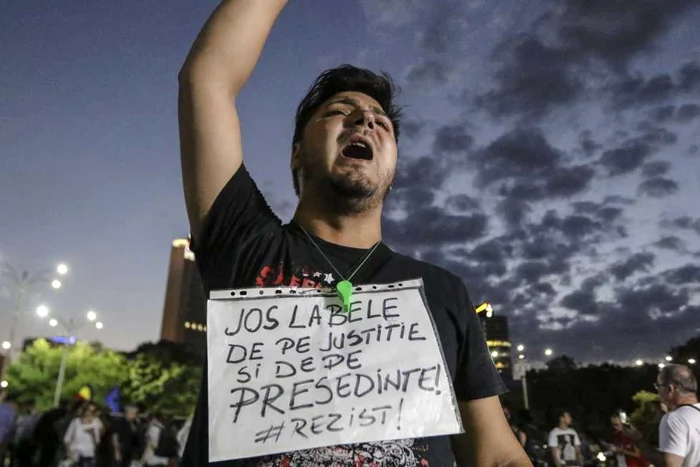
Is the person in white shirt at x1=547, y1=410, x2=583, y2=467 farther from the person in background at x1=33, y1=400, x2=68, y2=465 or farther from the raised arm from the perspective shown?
the raised arm

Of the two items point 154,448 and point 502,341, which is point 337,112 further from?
point 502,341

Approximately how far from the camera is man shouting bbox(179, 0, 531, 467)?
5.78 ft

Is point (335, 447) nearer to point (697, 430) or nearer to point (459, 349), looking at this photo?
point (459, 349)

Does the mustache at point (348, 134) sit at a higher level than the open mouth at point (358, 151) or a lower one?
higher

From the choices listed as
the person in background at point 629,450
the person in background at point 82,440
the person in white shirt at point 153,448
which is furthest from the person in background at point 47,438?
the person in background at point 629,450

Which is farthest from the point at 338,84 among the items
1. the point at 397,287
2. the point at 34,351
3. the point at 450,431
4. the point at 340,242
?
the point at 34,351

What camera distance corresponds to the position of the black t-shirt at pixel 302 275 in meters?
1.62

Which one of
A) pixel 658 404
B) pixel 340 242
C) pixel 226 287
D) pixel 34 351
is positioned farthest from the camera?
pixel 34 351

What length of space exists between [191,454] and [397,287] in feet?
2.66

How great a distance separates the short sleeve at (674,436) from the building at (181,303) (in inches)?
4861

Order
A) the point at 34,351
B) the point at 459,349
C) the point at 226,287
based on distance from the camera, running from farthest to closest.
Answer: the point at 34,351 < the point at 459,349 < the point at 226,287

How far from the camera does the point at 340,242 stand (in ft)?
7.00

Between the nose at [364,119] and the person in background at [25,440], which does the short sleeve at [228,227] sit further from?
the person in background at [25,440]

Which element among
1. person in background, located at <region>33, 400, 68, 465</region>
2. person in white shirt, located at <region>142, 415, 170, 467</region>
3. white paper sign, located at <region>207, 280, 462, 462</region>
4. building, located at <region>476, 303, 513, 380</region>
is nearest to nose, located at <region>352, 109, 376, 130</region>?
white paper sign, located at <region>207, 280, 462, 462</region>
